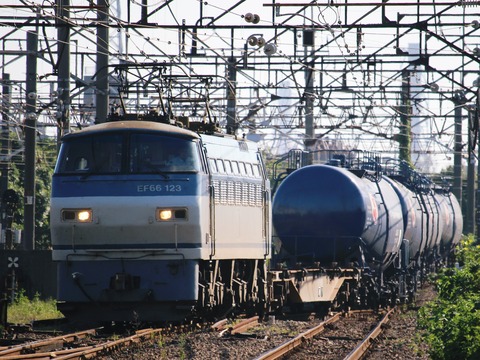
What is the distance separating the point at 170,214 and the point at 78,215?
1396 mm

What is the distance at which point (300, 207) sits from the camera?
23406 mm

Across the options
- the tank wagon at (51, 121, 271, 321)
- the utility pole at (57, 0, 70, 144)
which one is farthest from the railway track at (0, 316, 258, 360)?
the utility pole at (57, 0, 70, 144)

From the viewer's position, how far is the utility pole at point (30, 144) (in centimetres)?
2547

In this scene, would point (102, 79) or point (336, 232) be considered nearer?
point (102, 79)

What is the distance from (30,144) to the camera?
86.4 ft

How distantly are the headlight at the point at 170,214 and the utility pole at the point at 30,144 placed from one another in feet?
34.5

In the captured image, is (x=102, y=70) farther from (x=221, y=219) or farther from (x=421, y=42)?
(x=421, y=42)

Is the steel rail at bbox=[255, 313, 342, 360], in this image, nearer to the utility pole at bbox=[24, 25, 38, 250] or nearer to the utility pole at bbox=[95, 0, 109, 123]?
the utility pole at bbox=[95, 0, 109, 123]

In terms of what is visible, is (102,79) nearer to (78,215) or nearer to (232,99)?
(78,215)

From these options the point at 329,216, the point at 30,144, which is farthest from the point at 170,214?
the point at 30,144

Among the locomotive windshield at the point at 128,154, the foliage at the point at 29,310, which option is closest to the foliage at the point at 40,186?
the foliage at the point at 29,310

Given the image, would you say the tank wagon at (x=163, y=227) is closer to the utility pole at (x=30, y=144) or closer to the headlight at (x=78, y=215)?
the headlight at (x=78, y=215)

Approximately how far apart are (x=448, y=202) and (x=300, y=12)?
17278 mm

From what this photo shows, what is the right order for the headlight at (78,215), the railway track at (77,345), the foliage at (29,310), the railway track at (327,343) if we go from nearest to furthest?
1. the railway track at (77,345)
2. the railway track at (327,343)
3. the headlight at (78,215)
4. the foliage at (29,310)
